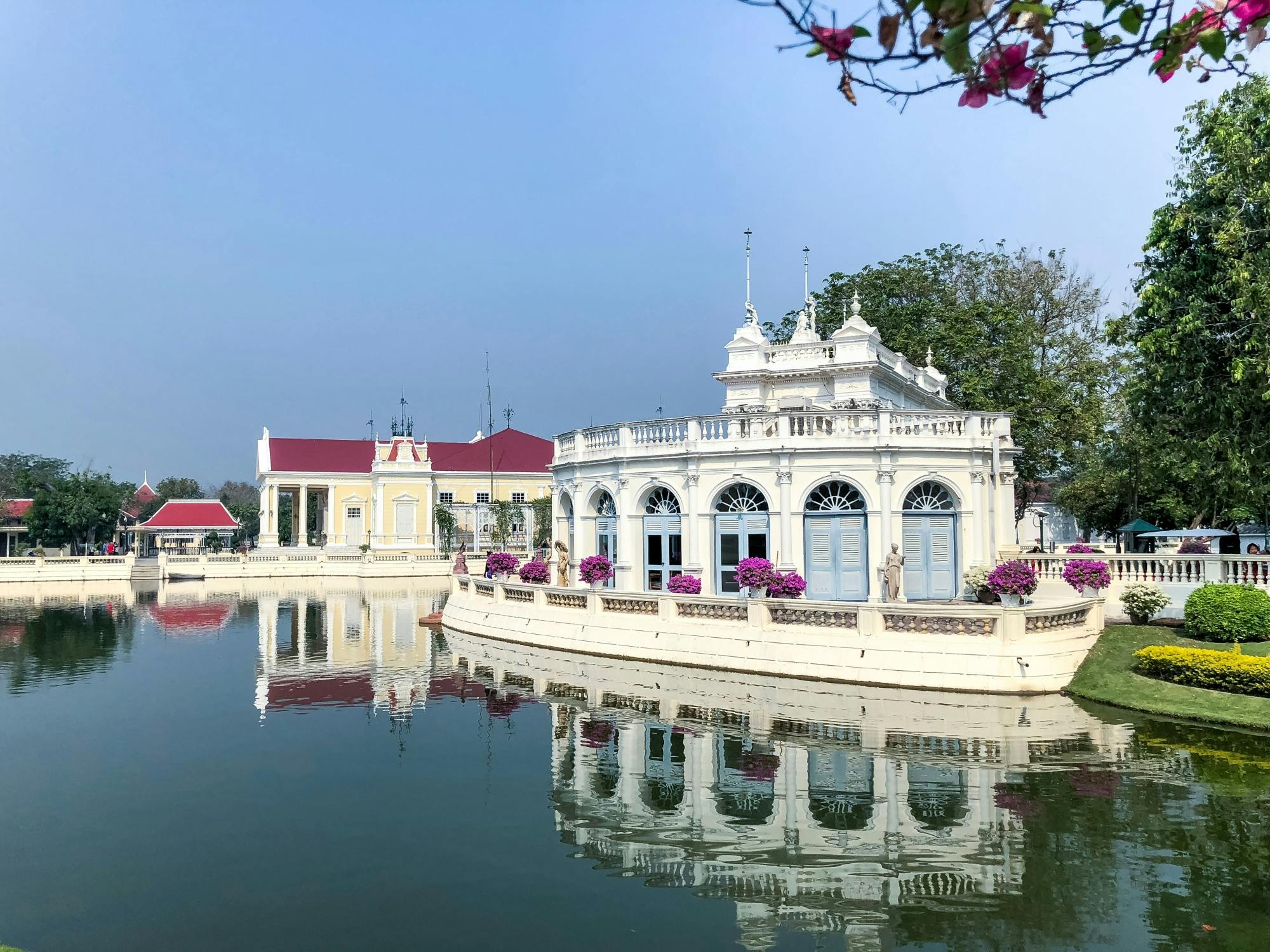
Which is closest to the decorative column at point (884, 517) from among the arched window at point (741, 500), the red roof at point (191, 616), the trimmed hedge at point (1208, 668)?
the arched window at point (741, 500)

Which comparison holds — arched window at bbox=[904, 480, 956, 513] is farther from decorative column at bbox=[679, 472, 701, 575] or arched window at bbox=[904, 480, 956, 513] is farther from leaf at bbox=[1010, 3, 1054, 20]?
leaf at bbox=[1010, 3, 1054, 20]

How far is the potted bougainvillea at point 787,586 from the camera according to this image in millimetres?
21281

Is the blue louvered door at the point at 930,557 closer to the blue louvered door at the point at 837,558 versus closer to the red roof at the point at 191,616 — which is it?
the blue louvered door at the point at 837,558

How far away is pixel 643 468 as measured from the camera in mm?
26594

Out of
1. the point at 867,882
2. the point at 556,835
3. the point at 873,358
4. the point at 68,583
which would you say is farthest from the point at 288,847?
the point at 68,583

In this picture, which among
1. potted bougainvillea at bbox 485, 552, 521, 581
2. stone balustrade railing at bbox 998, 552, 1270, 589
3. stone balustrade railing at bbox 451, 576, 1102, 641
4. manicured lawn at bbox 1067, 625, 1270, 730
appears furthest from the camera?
potted bougainvillea at bbox 485, 552, 521, 581

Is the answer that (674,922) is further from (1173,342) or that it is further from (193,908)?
(1173,342)

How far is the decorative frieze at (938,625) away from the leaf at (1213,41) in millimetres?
16326

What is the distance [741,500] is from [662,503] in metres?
2.64

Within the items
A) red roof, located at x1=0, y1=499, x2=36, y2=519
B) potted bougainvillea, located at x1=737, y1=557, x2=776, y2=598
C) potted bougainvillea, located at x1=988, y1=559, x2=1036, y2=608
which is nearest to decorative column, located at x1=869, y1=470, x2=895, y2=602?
potted bougainvillea, located at x1=737, y1=557, x2=776, y2=598

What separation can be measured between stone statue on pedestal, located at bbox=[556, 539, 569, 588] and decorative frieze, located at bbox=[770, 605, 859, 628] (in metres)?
10.1

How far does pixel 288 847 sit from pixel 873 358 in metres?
26.1

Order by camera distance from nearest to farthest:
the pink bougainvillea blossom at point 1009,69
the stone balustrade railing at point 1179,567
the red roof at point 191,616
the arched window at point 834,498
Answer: the pink bougainvillea blossom at point 1009,69, the stone balustrade railing at point 1179,567, the arched window at point 834,498, the red roof at point 191,616

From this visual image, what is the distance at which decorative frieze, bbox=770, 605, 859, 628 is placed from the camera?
1964 centimetres
